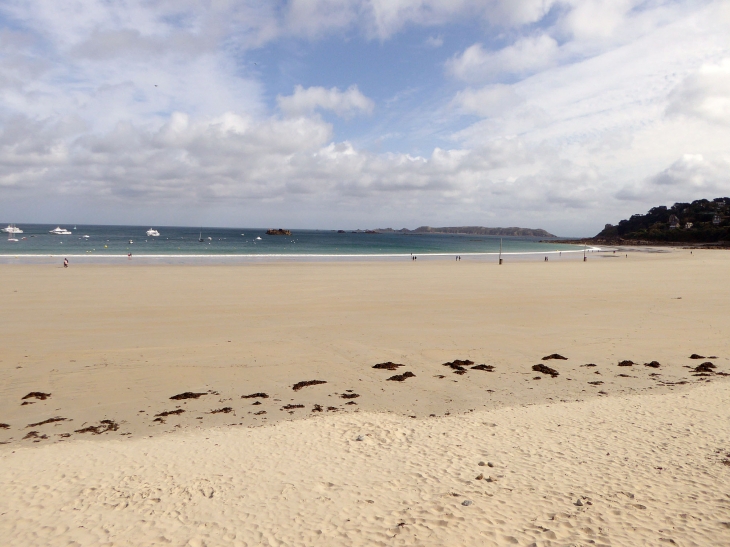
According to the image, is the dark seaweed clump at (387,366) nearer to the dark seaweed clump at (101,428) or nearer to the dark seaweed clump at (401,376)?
the dark seaweed clump at (401,376)

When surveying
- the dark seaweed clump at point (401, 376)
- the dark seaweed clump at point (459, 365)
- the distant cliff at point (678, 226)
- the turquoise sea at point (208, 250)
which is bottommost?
the dark seaweed clump at point (401, 376)

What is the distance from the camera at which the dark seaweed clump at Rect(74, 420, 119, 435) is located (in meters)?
7.02

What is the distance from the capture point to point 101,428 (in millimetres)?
7137

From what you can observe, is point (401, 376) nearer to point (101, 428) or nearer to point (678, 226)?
point (101, 428)

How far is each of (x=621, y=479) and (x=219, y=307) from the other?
15.9 m

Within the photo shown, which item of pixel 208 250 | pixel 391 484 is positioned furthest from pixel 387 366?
pixel 208 250

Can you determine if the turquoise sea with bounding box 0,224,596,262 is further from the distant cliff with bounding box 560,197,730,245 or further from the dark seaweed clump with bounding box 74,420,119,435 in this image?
the dark seaweed clump with bounding box 74,420,119,435

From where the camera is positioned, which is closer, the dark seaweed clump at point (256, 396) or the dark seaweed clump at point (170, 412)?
the dark seaweed clump at point (170, 412)

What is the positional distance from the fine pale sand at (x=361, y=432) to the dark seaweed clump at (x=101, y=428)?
0.12ft

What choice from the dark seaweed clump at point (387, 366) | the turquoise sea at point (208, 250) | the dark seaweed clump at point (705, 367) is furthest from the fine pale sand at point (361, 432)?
the turquoise sea at point (208, 250)

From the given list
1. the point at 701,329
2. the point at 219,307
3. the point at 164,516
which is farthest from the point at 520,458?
the point at 219,307

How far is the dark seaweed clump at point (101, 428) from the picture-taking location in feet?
23.0

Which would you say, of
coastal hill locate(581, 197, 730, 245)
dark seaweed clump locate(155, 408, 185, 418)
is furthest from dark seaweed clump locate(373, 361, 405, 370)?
coastal hill locate(581, 197, 730, 245)

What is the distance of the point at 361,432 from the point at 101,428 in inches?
170
